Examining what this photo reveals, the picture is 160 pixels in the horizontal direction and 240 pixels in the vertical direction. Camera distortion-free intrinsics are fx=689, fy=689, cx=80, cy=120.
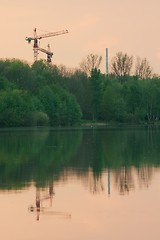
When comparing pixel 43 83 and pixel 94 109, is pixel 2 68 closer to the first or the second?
pixel 43 83

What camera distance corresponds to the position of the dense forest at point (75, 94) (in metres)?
105

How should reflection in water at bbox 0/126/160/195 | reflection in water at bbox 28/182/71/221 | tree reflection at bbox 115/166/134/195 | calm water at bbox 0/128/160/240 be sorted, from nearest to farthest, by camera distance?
calm water at bbox 0/128/160/240 < reflection in water at bbox 28/182/71/221 < tree reflection at bbox 115/166/134/195 < reflection in water at bbox 0/126/160/195

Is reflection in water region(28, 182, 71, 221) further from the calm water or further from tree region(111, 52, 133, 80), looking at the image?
tree region(111, 52, 133, 80)

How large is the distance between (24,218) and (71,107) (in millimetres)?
98233

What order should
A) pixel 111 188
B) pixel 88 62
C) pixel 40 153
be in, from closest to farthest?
pixel 111 188 → pixel 40 153 → pixel 88 62

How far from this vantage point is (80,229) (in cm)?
1614

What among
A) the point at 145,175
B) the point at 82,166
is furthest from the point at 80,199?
the point at 82,166

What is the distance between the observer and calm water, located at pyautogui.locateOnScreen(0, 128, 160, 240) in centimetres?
1595

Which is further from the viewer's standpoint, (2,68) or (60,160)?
(2,68)

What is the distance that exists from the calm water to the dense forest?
69.7 metres

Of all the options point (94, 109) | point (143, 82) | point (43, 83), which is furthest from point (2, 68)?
point (143, 82)

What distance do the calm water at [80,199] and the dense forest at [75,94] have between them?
69.7 metres

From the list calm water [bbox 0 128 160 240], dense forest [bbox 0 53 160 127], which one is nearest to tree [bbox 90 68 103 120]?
dense forest [bbox 0 53 160 127]

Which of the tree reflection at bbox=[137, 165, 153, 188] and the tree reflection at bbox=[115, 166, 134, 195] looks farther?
the tree reflection at bbox=[137, 165, 153, 188]
